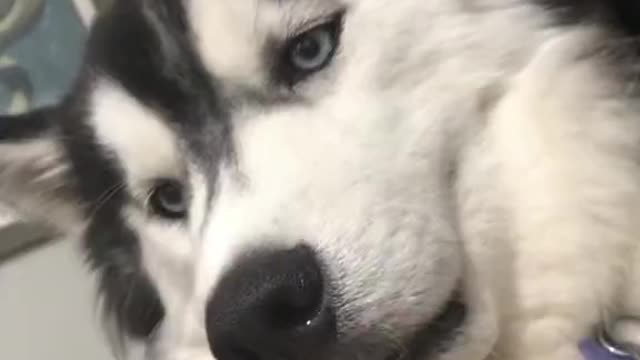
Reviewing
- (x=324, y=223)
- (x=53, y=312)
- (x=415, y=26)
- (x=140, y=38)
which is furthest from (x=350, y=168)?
(x=53, y=312)

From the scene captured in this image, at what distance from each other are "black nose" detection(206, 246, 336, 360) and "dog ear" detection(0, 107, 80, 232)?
453mm

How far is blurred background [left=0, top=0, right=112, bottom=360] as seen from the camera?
1.77m

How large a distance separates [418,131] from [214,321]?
0.24 meters

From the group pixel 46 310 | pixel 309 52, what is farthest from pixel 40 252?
pixel 309 52

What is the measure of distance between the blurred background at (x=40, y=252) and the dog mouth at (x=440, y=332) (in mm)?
915

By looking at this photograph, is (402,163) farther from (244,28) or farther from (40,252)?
(40,252)

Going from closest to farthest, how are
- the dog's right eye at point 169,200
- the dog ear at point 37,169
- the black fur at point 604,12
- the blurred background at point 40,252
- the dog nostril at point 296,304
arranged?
1. the dog nostril at point 296,304
2. the black fur at point 604,12
3. the dog's right eye at point 169,200
4. the dog ear at point 37,169
5. the blurred background at point 40,252

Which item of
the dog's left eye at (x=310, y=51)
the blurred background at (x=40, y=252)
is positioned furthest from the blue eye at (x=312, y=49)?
the blurred background at (x=40, y=252)

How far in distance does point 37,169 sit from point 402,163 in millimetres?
534

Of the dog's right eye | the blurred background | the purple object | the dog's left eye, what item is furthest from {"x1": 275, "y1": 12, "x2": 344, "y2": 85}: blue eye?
the blurred background

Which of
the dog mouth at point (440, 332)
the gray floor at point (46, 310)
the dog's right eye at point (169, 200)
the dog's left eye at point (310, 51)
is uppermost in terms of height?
the dog's left eye at point (310, 51)

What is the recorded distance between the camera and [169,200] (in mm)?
1152

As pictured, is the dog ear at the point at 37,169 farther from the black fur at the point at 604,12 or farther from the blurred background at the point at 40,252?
the black fur at the point at 604,12

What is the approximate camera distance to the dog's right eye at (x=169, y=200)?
1.13 meters
